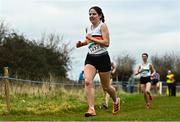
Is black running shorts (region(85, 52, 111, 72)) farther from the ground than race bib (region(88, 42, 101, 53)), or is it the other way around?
race bib (region(88, 42, 101, 53))

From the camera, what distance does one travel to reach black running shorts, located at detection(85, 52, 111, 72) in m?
10.2

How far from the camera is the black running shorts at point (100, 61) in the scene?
10250 mm

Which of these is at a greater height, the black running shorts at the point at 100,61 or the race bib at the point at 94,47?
the race bib at the point at 94,47

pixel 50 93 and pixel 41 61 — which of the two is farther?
pixel 41 61

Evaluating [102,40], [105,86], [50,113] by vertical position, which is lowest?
[50,113]

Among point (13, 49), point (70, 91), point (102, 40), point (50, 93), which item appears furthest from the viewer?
point (13, 49)

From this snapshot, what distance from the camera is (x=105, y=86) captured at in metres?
10.7

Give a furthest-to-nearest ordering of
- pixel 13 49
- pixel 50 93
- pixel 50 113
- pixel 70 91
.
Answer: pixel 13 49 → pixel 70 91 → pixel 50 93 → pixel 50 113

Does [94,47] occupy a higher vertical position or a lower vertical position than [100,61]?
higher

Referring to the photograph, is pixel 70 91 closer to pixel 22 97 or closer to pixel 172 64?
pixel 22 97

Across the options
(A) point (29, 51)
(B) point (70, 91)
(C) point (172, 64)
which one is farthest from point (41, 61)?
(C) point (172, 64)

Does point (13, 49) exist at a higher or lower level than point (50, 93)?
higher

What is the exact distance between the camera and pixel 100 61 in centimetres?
1027

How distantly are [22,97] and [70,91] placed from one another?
6.07 meters
